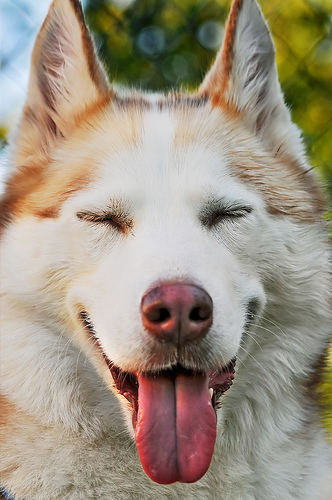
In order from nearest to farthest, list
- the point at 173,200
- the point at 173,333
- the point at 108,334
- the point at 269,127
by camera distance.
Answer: the point at 173,333 → the point at 108,334 → the point at 173,200 → the point at 269,127

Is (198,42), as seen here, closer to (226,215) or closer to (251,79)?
(251,79)

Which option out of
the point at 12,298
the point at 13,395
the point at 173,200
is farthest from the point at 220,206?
the point at 13,395

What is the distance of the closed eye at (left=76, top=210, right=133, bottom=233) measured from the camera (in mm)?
1901

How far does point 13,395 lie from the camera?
1978 mm

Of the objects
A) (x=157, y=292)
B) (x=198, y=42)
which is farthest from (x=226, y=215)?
(x=198, y=42)

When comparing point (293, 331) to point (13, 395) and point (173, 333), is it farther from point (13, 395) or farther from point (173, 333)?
point (13, 395)

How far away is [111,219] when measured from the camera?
1.92m

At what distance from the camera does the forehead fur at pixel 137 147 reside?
2029 millimetres

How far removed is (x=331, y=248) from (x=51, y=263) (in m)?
1.17

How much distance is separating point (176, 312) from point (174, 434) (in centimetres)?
41

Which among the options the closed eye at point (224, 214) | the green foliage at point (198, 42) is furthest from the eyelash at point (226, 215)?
the green foliage at point (198, 42)

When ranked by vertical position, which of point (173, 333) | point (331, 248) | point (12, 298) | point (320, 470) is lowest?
point (320, 470)

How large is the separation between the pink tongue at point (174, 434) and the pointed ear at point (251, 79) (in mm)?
1164

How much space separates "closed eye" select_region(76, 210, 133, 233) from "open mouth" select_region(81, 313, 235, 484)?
520 millimetres
